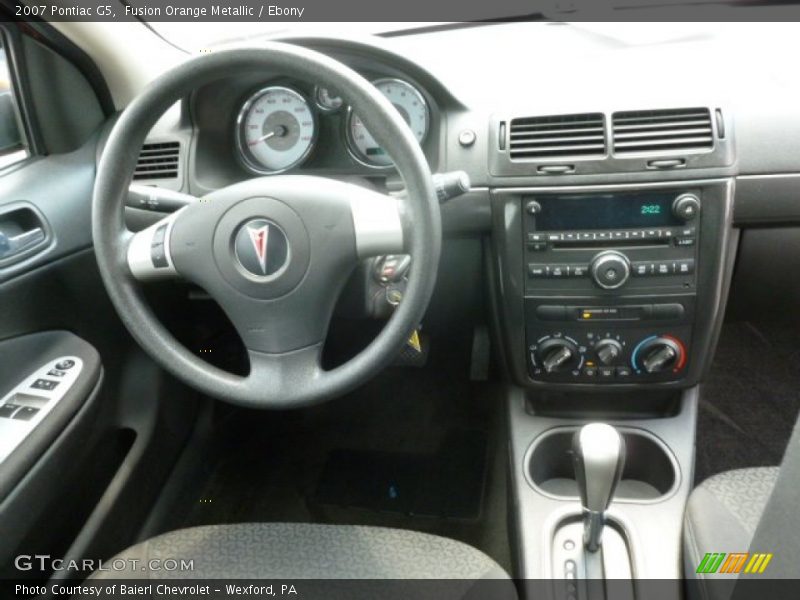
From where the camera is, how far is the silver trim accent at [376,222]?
3.23 feet

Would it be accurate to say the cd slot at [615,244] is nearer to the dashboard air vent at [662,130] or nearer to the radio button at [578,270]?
the radio button at [578,270]

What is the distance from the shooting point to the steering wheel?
96cm

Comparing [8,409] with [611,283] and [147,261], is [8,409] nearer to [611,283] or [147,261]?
[147,261]

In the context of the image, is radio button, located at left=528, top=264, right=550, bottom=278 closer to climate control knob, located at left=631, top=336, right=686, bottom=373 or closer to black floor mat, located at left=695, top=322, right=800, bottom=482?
climate control knob, located at left=631, top=336, right=686, bottom=373

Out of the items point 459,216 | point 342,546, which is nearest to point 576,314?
point 459,216

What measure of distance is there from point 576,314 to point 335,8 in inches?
30.8

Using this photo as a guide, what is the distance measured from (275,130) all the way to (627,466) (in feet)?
3.32

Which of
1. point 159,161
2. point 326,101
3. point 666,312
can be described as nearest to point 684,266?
point 666,312

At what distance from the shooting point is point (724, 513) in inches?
41.6

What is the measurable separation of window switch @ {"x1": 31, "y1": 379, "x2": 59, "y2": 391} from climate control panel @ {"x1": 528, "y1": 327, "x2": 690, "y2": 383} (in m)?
0.89

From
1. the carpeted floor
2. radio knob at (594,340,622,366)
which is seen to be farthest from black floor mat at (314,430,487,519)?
radio knob at (594,340,622,366)

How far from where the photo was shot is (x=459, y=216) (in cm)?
139

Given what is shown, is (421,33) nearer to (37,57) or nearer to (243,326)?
(37,57)

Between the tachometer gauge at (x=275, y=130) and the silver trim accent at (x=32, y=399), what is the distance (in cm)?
54
